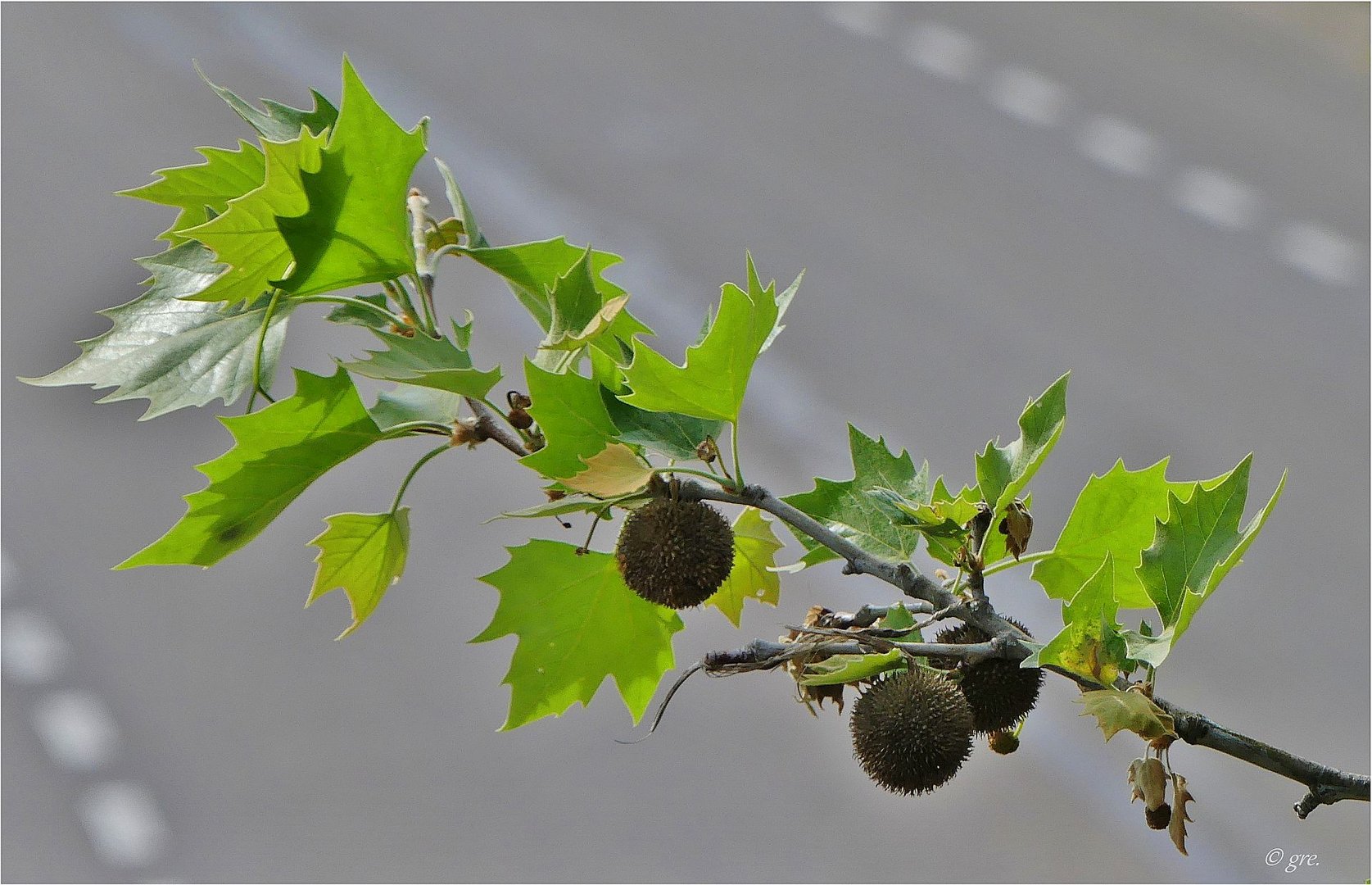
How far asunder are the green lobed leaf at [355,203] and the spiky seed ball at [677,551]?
3.2 inches

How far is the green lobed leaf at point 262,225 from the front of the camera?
27cm

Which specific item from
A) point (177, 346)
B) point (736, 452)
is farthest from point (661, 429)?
point (177, 346)

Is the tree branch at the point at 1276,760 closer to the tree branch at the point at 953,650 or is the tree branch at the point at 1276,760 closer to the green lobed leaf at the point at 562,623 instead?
the tree branch at the point at 953,650

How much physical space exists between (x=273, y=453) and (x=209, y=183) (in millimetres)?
81

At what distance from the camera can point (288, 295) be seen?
277 millimetres

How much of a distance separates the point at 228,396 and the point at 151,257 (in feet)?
0.15

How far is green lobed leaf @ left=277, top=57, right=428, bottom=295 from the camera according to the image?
265mm

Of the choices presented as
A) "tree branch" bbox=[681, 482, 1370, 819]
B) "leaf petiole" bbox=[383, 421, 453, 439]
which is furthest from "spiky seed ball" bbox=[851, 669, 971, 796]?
"leaf petiole" bbox=[383, 421, 453, 439]

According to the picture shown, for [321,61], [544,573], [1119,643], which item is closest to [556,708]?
[544,573]

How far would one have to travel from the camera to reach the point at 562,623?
0.99ft

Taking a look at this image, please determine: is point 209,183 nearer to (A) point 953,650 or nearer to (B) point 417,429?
(B) point 417,429

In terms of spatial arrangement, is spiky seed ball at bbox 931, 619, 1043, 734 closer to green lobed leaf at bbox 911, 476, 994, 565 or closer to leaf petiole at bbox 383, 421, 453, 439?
green lobed leaf at bbox 911, 476, 994, 565

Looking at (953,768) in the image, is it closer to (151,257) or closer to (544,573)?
(544,573)

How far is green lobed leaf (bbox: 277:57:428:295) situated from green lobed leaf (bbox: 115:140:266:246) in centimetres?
4
